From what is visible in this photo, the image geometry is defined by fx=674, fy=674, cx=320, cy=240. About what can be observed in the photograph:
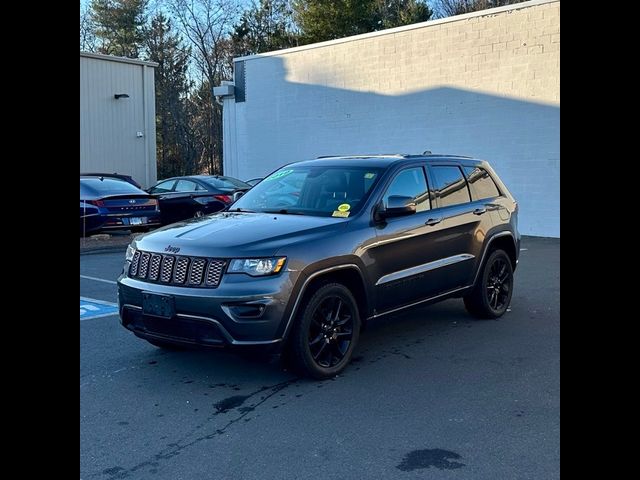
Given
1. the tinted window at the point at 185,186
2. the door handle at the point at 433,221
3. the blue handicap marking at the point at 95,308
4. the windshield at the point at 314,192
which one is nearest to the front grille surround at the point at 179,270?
the windshield at the point at 314,192

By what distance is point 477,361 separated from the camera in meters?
5.86

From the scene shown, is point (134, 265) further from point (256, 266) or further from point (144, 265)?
point (256, 266)

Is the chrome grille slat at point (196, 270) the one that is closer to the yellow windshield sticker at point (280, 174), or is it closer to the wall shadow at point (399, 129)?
the yellow windshield sticker at point (280, 174)

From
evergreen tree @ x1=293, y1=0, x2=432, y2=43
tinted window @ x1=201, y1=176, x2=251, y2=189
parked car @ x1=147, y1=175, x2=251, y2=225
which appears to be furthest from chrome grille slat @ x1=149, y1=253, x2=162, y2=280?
evergreen tree @ x1=293, y1=0, x2=432, y2=43

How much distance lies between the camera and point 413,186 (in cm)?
646

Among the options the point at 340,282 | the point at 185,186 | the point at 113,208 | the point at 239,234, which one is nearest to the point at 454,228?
the point at 340,282

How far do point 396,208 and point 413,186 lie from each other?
735mm

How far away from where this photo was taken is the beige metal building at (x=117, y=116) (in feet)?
72.0

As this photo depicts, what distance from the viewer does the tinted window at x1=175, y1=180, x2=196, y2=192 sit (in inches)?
643

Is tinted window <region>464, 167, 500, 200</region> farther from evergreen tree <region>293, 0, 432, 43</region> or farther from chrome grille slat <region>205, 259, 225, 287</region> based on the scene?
evergreen tree <region>293, 0, 432, 43</region>

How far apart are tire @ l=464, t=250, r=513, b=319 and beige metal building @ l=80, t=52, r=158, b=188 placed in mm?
16972

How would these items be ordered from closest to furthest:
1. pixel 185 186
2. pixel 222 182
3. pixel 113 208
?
pixel 113 208
pixel 222 182
pixel 185 186

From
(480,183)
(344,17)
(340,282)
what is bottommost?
(340,282)
